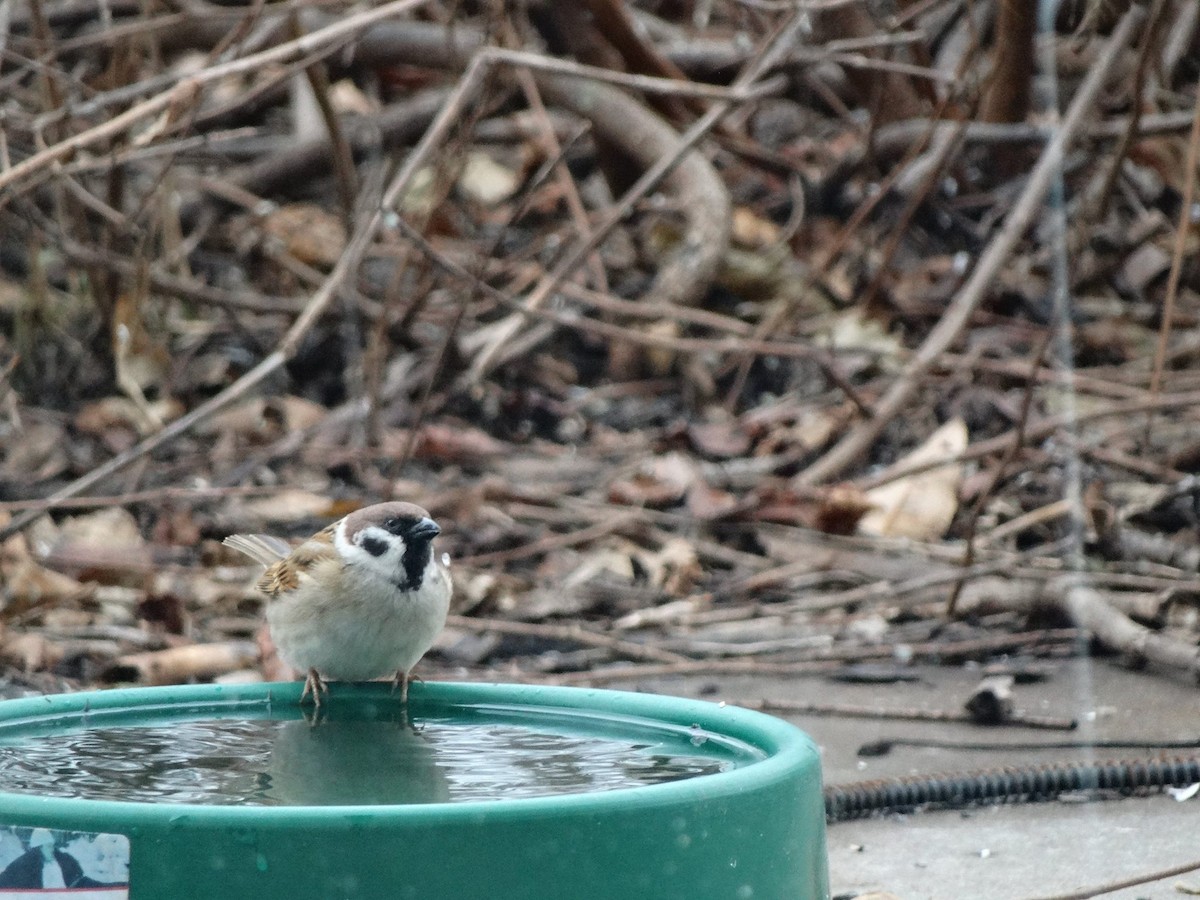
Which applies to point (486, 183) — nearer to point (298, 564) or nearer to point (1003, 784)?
point (298, 564)

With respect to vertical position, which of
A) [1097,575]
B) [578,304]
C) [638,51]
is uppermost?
[638,51]

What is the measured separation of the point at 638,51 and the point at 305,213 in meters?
1.82

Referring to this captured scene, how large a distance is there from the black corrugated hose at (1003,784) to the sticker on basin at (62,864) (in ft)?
6.33

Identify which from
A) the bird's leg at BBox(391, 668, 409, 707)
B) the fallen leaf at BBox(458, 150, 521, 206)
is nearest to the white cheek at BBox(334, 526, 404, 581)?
the bird's leg at BBox(391, 668, 409, 707)

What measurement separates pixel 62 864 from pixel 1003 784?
7.23 ft

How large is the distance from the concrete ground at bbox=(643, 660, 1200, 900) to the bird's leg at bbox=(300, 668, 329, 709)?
3.15 feet

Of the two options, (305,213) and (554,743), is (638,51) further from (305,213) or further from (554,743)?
(554,743)

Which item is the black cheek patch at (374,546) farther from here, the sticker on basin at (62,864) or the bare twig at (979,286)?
the bare twig at (979,286)

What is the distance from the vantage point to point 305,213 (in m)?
8.41

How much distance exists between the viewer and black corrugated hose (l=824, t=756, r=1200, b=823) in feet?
11.4

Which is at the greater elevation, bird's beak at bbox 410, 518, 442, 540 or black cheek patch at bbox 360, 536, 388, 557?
bird's beak at bbox 410, 518, 442, 540

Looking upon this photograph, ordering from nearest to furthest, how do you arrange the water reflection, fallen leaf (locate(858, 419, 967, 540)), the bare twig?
the water reflection → fallen leaf (locate(858, 419, 967, 540)) → the bare twig

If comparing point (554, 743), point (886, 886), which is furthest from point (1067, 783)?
point (554, 743)

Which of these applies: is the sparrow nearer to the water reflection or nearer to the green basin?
the water reflection
